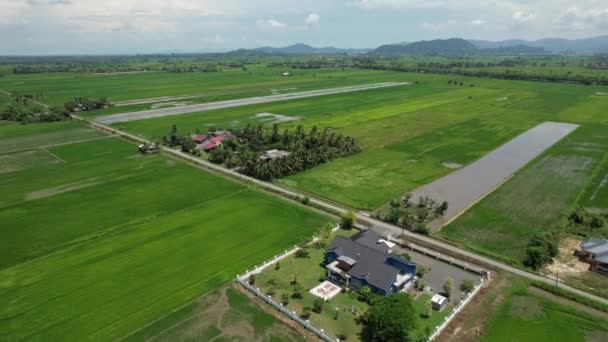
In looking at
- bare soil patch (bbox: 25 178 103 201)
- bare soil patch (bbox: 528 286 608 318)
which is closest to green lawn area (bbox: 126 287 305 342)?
bare soil patch (bbox: 528 286 608 318)

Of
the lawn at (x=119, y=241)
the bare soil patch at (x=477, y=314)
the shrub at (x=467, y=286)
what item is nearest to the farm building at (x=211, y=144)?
the lawn at (x=119, y=241)

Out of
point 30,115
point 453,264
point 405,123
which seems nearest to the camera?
point 453,264

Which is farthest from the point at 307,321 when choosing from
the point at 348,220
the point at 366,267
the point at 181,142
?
the point at 181,142

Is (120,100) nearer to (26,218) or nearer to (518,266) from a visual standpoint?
(26,218)

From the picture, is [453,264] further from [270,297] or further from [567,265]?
[270,297]

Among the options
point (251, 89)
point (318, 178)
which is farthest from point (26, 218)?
point (251, 89)

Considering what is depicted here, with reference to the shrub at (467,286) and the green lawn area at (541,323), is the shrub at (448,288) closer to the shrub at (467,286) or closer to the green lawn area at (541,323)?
the shrub at (467,286)

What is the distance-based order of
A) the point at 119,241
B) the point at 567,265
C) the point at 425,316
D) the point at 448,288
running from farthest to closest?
the point at 119,241, the point at 567,265, the point at 448,288, the point at 425,316
